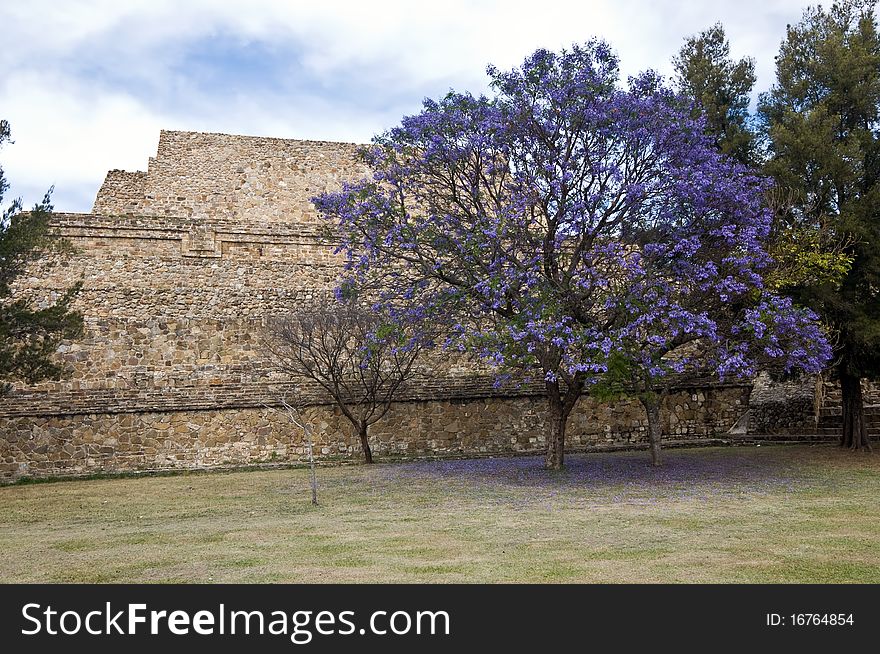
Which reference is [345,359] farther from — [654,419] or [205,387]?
[654,419]

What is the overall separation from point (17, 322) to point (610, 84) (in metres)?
9.99

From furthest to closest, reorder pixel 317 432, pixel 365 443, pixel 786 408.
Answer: pixel 786 408
pixel 317 432
pixel 365 443

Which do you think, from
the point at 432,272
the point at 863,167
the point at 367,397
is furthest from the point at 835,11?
the point at 367,397

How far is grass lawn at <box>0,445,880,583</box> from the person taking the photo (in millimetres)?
6242

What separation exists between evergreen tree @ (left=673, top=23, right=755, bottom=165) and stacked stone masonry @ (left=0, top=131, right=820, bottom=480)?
5.94 meters

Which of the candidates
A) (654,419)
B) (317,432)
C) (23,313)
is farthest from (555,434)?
(23,313)

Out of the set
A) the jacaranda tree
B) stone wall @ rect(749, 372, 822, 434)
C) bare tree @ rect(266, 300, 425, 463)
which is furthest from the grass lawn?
stone wall @ rect(749, 372, 822, 434)

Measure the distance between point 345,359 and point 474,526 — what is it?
10202 millimetres

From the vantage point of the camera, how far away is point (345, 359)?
1830 centimetres

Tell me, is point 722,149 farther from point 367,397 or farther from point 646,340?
point 367,397

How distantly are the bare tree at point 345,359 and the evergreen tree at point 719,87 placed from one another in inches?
271

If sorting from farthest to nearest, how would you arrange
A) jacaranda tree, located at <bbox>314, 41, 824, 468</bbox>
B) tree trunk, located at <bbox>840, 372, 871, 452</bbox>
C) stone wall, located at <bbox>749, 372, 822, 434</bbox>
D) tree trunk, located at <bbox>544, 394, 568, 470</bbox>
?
stone wall, located at <bbox>749, 372, 822, 434</bbox> → tree trunk, located at <bbox>840, 372, 871, 452</bbox> → tree trunk, located at <bbox>544, 394, 568, 470</bbox> → jacaranda tree, located at <bbox>314, 41, 824, 468</bbox>

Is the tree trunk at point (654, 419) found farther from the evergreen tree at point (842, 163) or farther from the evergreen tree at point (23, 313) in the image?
the evergreen tree at point (23, 313)

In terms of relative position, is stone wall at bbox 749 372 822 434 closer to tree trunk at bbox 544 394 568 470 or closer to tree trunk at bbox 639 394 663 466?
tree trunk at bbox 639 394 663 466
